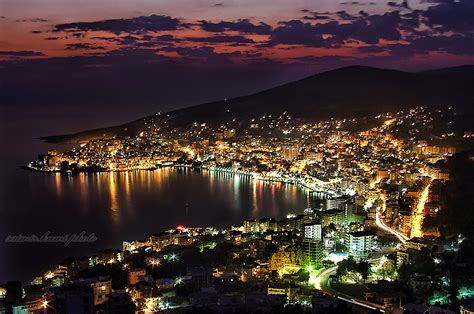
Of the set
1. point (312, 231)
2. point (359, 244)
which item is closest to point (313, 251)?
point (359, 244)

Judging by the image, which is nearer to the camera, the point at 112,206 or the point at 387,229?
the point at 387,229

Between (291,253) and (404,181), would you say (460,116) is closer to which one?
(404,181)

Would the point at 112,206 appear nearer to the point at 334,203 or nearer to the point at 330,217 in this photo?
the point at 334,203

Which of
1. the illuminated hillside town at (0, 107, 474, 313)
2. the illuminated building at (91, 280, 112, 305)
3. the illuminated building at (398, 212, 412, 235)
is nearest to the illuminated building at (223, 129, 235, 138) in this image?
the illuminated hillside town at (0, 107, 474, 313)

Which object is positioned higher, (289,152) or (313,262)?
(313,262)

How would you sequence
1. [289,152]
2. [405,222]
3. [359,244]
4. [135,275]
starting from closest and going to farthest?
[135,275] → [359,244] → [405,222] → [289,152]

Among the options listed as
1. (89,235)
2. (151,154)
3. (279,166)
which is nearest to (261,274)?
(89,235)
